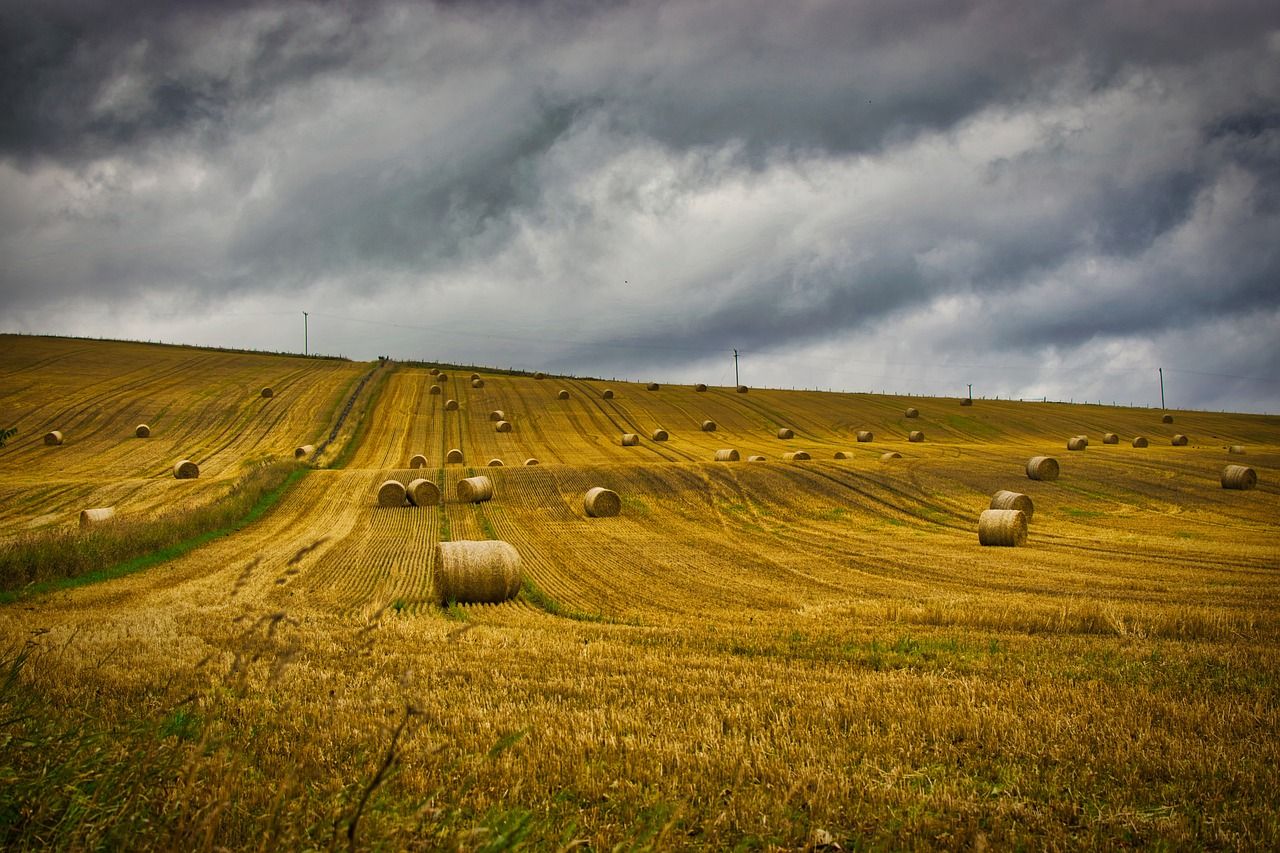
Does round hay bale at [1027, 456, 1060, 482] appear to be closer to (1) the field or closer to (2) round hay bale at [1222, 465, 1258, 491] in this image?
(1) the field

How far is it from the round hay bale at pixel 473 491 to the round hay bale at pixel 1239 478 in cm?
2970

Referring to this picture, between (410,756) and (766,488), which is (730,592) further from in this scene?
(766,488)

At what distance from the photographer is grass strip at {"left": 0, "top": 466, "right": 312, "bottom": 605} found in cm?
1512

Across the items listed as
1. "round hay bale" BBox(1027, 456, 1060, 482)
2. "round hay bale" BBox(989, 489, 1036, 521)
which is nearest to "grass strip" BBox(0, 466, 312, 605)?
"round hay bale" BBox(989, 489, 1036, 521)

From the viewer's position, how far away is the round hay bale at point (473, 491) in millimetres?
31594

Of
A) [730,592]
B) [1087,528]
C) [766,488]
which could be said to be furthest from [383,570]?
[1087,528]

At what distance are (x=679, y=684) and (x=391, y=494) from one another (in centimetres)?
2525

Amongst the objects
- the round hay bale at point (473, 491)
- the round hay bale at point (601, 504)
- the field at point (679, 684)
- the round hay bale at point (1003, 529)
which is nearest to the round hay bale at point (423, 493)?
the round hay bale at point (473, 491)

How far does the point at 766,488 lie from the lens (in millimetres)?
32906

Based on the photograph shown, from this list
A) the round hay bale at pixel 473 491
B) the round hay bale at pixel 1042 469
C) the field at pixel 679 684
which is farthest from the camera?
the round hay bale at pixel 1042 469

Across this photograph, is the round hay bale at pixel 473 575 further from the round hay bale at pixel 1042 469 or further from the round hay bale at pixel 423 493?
the round hay bale at pixel 1042 469

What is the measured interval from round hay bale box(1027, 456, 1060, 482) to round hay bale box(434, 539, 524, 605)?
1058 inches

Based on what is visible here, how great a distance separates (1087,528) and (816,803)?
78.1 feet

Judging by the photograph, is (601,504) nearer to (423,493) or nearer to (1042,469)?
(423,493)
